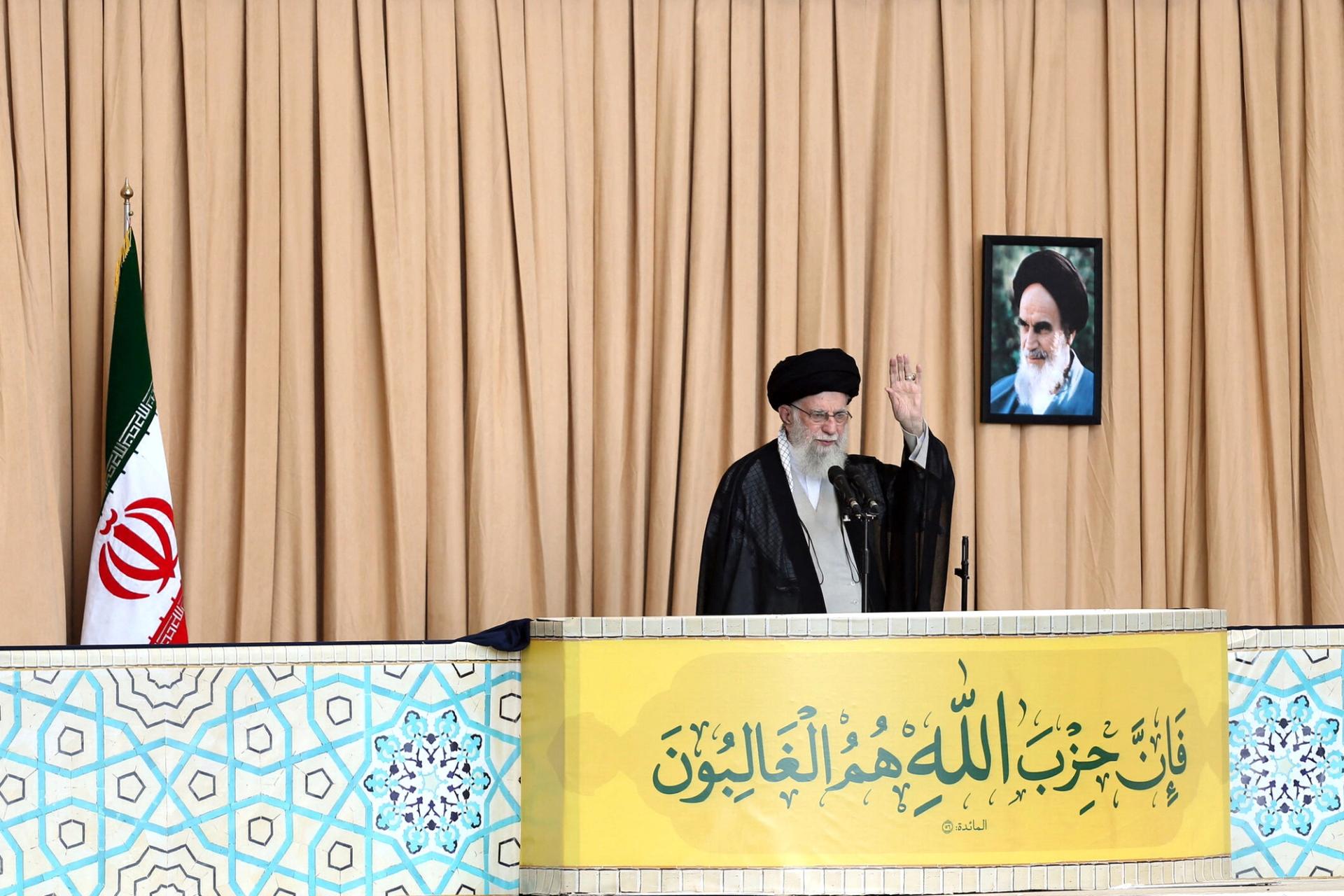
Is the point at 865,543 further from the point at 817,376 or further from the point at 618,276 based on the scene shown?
the point at 618,276

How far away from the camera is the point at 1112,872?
2.76m

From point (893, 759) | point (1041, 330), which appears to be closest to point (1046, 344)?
point (1041, 330)

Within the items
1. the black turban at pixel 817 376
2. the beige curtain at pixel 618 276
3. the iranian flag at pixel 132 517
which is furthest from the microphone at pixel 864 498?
the iranian flag at pixel 132 517

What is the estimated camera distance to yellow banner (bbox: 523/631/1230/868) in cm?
271

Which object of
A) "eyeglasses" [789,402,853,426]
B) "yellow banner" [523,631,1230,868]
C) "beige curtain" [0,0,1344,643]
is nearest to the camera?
"yellow banner" [523,631,1230,868]

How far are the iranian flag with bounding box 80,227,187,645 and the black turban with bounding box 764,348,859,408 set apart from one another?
1.83 metres

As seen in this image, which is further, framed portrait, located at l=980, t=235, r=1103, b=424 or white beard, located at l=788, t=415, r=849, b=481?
framed portrait, located at l=980, t=235, r=1103, b=424

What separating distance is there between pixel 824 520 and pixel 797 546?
0.55 ft

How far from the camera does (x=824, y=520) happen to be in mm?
3873

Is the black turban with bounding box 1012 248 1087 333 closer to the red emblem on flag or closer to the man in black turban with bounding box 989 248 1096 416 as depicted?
the man in black turban with bounding box 989 248 1096 416

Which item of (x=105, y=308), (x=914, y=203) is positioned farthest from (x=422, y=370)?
(x=914, y=203)

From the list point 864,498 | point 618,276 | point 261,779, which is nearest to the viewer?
point 261,779

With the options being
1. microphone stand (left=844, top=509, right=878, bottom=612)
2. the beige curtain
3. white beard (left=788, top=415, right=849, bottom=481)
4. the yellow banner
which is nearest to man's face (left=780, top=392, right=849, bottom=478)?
white beard (left=788, top=415, right=849, bottom=481)

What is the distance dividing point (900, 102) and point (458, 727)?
9.48 feet
